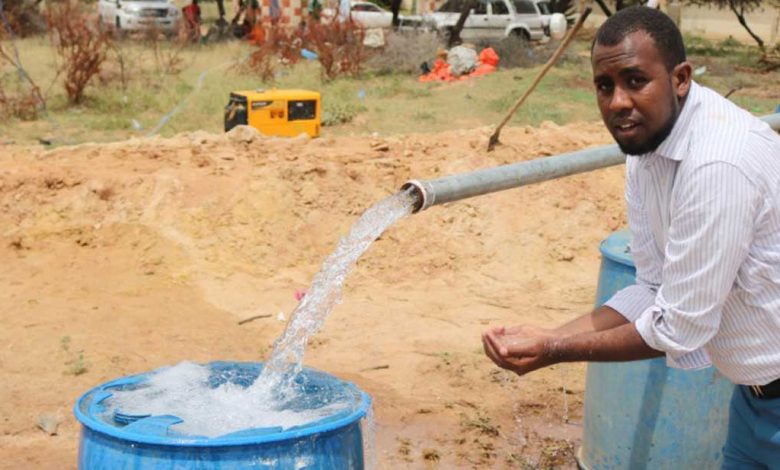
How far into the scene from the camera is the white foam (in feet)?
7.41

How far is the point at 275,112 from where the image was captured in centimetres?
1025

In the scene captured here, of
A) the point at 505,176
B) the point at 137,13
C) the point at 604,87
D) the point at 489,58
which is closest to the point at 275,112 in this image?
the point at 489,58

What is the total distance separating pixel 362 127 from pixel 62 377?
722 cm

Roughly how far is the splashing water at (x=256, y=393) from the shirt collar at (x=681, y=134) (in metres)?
0.79

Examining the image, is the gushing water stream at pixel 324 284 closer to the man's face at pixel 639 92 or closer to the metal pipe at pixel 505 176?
the metal pipe at pixel 505 176

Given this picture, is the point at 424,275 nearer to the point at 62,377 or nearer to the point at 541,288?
the point at 541,288

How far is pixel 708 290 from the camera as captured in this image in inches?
82.3

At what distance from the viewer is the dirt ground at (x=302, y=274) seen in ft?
16.2

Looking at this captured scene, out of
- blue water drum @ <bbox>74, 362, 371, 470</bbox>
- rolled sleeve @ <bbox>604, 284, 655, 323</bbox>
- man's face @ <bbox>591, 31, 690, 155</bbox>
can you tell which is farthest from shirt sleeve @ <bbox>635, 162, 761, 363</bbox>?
blue water drum @ <bbox>74, 362, 371, 470</bbox>

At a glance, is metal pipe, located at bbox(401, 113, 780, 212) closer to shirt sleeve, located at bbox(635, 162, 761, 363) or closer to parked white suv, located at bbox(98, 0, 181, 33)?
shirt sleeve, located at bbox(635, 162, 761, 363)

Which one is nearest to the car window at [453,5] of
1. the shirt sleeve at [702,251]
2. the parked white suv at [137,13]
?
the parked white suv at [137,13]

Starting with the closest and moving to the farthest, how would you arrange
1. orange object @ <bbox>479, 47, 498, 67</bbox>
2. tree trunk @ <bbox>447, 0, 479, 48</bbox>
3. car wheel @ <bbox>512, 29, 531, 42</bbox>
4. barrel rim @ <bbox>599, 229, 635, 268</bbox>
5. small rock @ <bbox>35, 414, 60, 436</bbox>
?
barrel rim @ <bbox>599, 229, 635, 268</bbox>
small rock @ <bbox>35, 414, 60, 436</bbox>
orange object @ <bbox>479, 47, 498, 67</bbox>
tree trunk @ <bbox>447, 0, 479, 48</bbox>
car wheel @ <bbox>512, 29, 531, 42</bbox>

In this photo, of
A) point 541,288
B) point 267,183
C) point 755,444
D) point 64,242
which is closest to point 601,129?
point 541,288

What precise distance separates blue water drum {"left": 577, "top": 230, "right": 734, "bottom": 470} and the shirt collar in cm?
149
